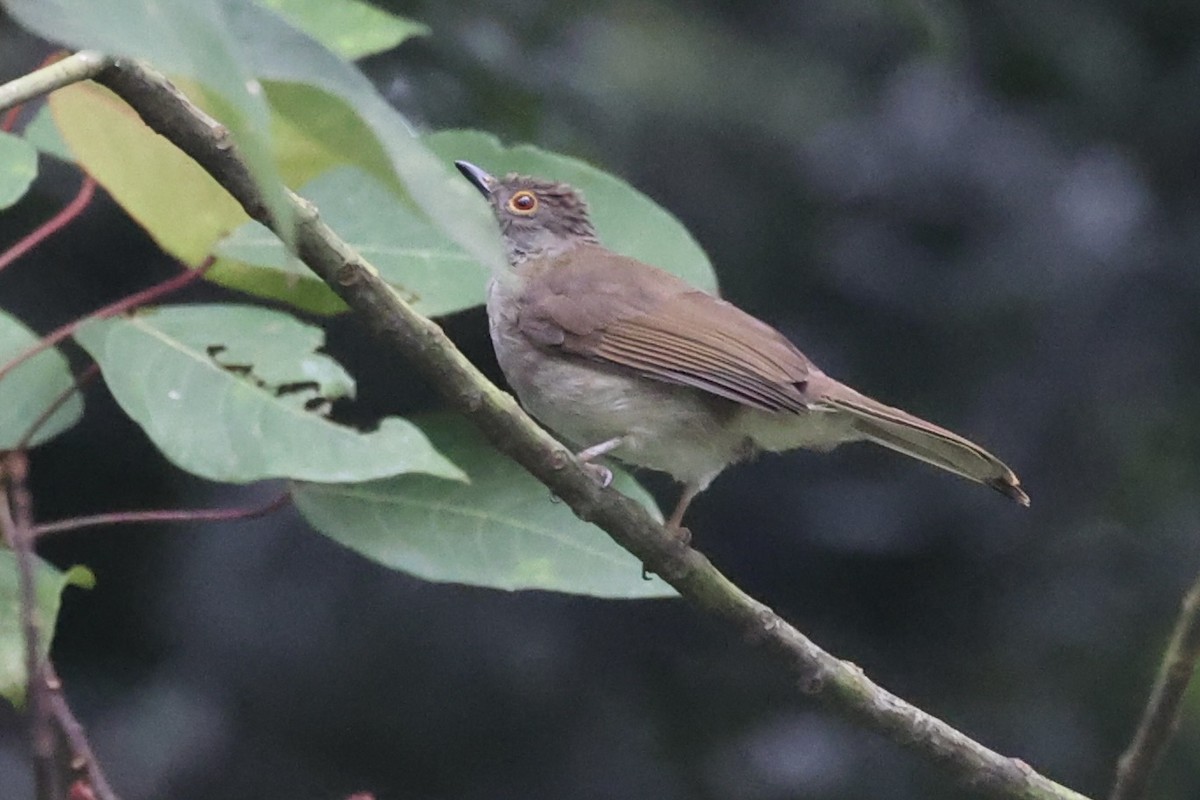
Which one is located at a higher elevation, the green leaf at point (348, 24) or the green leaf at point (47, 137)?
the green leaf at point (348, 24)

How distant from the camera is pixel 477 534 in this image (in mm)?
2535

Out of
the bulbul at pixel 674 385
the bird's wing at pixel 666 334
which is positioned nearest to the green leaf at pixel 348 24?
the bulbul at pixel 674 385

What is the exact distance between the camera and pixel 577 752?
4.46 meters

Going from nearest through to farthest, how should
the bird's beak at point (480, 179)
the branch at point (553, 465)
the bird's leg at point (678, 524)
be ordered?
the branch at point (553, 465) < the bird's leg at point (678, 524) < the bird's beak at point (480, 179)

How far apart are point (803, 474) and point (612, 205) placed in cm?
216

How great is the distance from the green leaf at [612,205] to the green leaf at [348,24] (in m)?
0.23

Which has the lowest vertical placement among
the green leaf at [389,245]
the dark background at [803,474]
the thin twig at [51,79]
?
the dark background at [803,474]

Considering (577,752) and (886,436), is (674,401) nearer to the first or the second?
(886,436)

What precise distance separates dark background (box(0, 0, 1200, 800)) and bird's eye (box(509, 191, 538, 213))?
0.22 metres

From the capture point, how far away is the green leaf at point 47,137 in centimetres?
263

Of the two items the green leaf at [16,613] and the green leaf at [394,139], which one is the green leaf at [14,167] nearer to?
the green leaf at [16,613]

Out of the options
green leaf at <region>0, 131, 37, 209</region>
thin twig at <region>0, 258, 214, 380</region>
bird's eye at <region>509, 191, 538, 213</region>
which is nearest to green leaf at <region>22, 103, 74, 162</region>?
green leaf at <region>0, 131, 37, 209</region>

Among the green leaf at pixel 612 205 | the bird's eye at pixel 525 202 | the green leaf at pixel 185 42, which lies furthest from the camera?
the bird's eye at pixel 525 202

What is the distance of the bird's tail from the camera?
293cm
